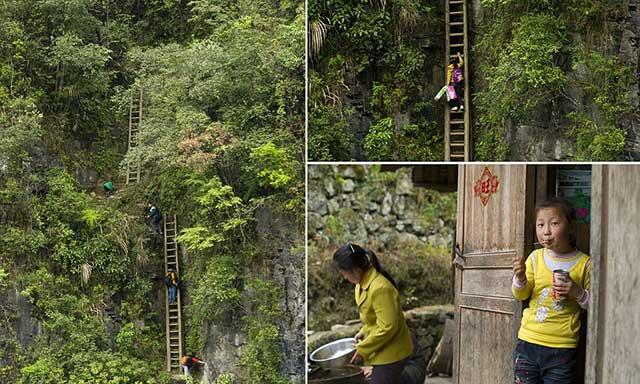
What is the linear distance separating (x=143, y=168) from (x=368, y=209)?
313 cm

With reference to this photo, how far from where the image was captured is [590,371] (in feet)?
8.20

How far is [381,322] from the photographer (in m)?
3.55

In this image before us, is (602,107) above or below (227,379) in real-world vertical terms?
above

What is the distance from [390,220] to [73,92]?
4.12 meters

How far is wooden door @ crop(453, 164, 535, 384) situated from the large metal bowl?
4.73ft

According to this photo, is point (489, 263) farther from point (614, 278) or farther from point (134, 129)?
point (134, 129)

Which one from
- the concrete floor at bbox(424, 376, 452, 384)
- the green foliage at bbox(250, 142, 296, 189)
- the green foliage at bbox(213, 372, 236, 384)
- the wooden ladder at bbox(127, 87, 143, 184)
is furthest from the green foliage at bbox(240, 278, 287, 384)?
Answer: the concrete floor at bbox(424, 376, 452, 384)

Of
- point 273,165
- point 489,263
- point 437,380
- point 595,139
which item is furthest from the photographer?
point 273,165

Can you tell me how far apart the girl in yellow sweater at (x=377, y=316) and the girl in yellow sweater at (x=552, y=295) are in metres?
0.58

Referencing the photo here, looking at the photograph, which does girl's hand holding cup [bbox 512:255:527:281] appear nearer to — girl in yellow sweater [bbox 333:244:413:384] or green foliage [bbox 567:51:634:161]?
girl in yellow sweater [bbox 333:244:413:384]

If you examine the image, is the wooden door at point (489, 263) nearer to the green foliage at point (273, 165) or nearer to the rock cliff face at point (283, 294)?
the green foliage at point (273, 165)

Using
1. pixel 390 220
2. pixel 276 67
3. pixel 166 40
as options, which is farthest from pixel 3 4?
pixel 390 220

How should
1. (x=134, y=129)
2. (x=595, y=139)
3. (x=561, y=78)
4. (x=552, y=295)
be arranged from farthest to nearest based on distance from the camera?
1. (x=134, y=129)
2. (x=561, y=78)
3. (x=595, y=139)
4. (x=552, y=295)

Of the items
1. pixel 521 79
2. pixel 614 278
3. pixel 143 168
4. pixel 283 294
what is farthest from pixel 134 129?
pixel 614 278
